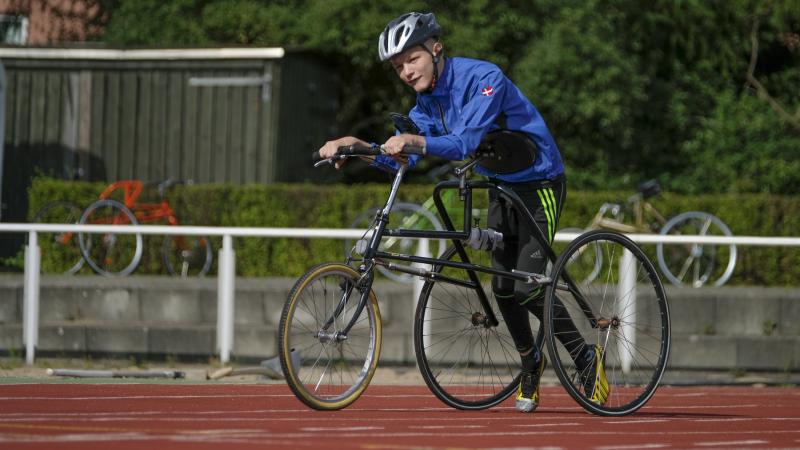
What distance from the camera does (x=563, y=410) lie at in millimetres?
8625

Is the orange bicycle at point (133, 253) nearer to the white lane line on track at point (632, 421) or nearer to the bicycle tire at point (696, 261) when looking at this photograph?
the bicycle tire at point (696, 261)

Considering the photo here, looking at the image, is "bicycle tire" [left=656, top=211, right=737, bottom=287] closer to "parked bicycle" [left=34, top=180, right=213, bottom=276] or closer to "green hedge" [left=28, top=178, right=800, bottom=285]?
"green hedge" [left=28, top=178, right=800, bottom=285]

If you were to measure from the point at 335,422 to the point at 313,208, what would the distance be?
36.9 ft

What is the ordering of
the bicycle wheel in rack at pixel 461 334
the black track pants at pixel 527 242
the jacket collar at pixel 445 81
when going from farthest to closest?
1. the bicycle wheel in rack at pixel 461 334
2. the black track pants at pixel 527 242
3. the jacket collar at pixel 445 81

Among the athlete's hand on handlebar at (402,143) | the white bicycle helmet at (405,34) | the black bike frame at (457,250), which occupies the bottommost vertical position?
the black bike frame at (457,250)

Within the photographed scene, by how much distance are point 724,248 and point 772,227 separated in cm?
225

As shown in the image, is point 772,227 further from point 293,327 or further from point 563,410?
point 293,327

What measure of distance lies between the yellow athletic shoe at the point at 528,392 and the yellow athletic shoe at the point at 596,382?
276 mm

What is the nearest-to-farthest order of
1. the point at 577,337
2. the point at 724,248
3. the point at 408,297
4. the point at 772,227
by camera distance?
the point at 577,337
the point at 408,297
the point at 724,248
the point at 772,227

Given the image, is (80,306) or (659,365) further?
(80,306)

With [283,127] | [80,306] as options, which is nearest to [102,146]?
[283,127]

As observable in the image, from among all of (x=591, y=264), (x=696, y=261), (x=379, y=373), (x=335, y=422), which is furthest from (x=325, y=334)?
(x=696, y=261)

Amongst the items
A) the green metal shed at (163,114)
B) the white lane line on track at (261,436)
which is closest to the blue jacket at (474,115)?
the white lane line on track at (261,436)

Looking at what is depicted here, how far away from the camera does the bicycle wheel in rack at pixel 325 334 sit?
23.7 ft
